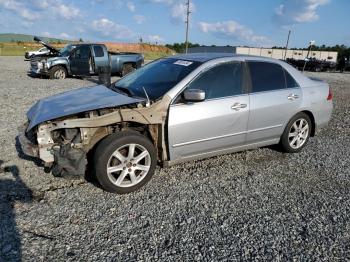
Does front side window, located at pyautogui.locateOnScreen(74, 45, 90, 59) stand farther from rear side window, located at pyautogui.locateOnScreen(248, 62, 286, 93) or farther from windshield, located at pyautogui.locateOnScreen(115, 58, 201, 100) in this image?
rear side window, located at pyautogui.locateOnScreen(248, 62, 286, 93)

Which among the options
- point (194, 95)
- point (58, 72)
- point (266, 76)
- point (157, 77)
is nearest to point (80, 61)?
point (58, 72)

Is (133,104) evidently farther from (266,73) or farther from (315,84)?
(315,84)

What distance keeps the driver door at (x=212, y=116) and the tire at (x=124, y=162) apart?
0.36 m

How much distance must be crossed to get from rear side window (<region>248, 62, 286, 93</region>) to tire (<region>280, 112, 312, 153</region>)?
646 millimetres

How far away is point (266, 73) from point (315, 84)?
117cm

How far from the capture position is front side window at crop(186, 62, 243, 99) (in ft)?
14.3

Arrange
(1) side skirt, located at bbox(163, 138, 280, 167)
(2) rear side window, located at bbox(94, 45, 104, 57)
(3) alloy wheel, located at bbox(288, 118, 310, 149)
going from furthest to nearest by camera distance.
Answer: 1. (2) rear side window, located at bbox(94, 45, 104, 57)
2. (3) alloy wheel, located at bbox(288, 118, 310, 149)
3. (1) side skirt, located at bbox(163, 138, 280, 167)

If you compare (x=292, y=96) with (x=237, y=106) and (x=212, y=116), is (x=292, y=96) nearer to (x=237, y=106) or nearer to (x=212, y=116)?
(x=237, y=106)

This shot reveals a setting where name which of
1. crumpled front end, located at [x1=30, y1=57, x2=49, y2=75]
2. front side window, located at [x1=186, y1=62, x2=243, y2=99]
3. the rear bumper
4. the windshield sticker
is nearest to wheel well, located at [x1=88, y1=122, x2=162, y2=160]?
front side window, located at [x1=186, y1=62, x2=243, y2=99]

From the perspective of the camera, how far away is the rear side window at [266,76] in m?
4.82

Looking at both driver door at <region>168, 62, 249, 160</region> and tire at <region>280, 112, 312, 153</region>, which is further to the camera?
tire at <region>280, 112, 312, 153</region>

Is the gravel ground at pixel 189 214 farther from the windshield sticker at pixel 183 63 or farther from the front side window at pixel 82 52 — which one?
the front side window at pixel 82 52

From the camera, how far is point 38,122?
3.74 m

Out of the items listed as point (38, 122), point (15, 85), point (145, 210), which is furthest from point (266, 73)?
point (15, 85)
